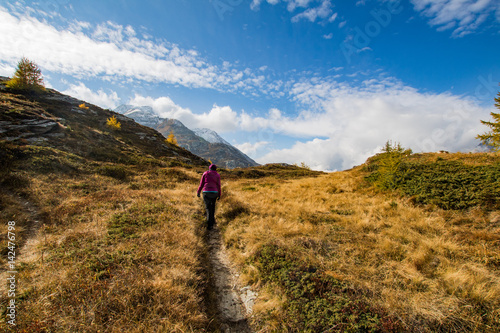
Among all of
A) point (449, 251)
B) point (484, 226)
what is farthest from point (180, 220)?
point (484, 226)

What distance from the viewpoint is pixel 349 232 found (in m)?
7.23

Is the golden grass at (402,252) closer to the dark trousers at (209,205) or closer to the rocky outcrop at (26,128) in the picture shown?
the dark trousers at (209,205)

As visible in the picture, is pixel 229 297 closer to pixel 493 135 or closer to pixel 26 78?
pixel 493 135

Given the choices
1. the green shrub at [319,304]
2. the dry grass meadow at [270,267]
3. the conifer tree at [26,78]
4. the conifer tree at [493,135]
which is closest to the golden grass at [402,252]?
the dry grass meadow at [270,267]

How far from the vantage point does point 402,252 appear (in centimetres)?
575

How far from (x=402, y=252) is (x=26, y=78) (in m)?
63.8

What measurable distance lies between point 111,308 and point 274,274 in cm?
365

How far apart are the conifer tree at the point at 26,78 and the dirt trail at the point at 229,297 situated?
5715 centimetres

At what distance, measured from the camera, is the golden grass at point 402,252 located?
3713mm

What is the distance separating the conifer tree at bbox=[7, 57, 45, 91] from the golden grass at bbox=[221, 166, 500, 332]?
2199 inches

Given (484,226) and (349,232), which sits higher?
(484,226)

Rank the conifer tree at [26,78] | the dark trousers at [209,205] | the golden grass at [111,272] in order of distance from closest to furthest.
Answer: the golden grass at [111,272] < the dark trousers at [209,205] < the conifer tree at [26,78]

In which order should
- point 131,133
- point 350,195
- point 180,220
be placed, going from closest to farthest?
point 180,220, point 350,195, point 131,133

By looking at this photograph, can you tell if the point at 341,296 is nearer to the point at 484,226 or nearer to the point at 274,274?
the point at 274,274
